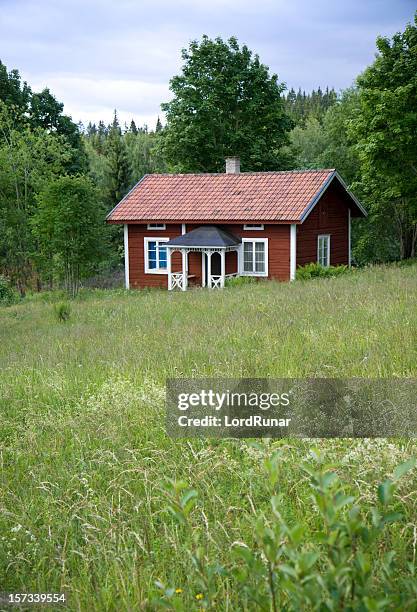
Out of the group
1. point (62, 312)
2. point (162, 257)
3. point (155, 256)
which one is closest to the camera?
point (62, 312)

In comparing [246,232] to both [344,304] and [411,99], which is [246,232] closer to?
[411,99]

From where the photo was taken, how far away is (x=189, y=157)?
39969 mm

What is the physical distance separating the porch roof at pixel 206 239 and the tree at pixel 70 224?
4082 mm

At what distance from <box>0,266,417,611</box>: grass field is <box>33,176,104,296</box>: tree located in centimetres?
1964

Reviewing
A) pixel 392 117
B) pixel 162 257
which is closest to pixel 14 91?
pixel 162 257

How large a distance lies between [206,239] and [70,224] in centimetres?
623

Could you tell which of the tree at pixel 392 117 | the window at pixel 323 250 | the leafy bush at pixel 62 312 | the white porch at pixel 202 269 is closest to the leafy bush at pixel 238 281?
the white porch at pixel 202 269

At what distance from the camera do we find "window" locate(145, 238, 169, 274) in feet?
97.8

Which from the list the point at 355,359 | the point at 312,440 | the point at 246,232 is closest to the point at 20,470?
the point at 312,440

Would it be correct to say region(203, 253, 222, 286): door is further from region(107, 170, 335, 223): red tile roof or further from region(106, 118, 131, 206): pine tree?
region(106, 118, 131, 206): pine tree

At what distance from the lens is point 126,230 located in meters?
30.4

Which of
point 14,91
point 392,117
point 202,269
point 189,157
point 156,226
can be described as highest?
point 14,91

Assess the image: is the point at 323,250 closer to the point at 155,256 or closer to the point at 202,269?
the point at 202,269

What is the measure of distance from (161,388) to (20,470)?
63.7 inches
